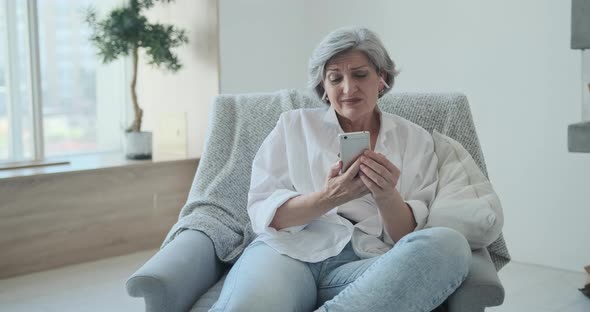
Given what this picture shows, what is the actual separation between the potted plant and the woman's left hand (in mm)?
1955

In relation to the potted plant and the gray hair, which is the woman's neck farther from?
the potted plant

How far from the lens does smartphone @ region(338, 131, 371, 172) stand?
5.63 feet

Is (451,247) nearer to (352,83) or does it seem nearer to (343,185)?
(343,185)

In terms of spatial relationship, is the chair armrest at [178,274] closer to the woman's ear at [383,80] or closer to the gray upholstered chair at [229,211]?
the gray upholstered chair at [229,211]

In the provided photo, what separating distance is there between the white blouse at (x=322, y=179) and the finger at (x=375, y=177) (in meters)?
0.12

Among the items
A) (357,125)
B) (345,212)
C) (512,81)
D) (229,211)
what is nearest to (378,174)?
(345,212)

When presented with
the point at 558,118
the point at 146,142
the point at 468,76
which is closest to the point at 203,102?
the point at 146,142

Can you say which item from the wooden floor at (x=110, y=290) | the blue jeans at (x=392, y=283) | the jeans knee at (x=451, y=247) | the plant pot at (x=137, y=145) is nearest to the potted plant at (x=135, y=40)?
the plant pot at (x=137, y=145)

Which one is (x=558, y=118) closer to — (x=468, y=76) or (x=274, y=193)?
(x=468, y=76)

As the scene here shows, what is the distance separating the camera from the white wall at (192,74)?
3611 millimetres

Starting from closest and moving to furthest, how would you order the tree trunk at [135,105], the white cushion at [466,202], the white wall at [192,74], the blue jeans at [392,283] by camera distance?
the blue jeans at [392,283], the white cushion at [466,202], the tree trunk at [135,105], the white wall at [192,74]

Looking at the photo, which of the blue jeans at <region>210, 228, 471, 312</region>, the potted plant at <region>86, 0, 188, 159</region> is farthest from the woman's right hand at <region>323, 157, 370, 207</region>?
the potted plant at <region>86, 0, 188, 159</region>

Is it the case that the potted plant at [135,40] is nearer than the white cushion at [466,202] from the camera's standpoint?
No

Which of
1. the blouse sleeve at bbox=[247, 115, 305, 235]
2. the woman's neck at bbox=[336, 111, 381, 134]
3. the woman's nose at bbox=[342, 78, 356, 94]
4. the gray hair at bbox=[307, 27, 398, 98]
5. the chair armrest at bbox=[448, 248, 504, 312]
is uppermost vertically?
the gray hair at bbox=[307, 27, 398, 98]
